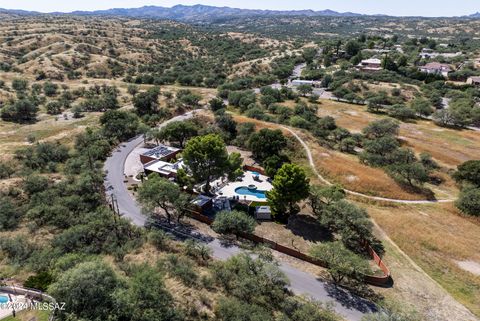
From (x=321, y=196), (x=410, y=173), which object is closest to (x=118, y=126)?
(x=321, y=196)

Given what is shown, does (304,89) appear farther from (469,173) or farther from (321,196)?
(321,196)

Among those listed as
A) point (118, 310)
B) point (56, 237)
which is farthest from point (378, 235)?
point (56, 237)

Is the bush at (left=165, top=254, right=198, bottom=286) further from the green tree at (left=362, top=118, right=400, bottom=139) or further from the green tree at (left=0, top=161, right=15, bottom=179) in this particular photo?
the green tree at (left=362, top=118, right=400, bottom=139)

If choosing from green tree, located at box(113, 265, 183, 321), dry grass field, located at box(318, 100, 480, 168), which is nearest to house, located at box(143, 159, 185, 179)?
green tree, located at box(113, 265, 183, 321)

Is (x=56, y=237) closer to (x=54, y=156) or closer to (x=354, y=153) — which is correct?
(x=54, y=156)

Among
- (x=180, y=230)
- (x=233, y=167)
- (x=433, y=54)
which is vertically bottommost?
(x=180, y=230)

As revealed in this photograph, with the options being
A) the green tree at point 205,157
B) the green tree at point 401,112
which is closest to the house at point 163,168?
the green tree at point 205,157
